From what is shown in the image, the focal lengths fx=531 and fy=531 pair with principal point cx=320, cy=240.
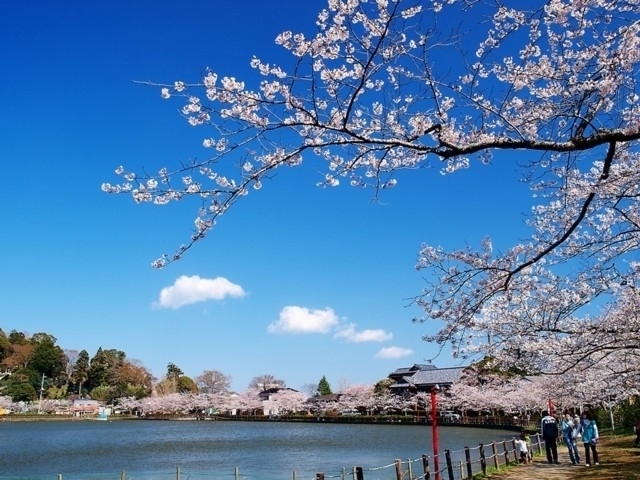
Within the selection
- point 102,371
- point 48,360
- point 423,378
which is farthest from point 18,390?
point 423,378

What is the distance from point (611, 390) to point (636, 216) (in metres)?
11.5

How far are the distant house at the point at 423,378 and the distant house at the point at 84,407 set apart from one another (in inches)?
1383

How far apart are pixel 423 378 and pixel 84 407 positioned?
39074mm

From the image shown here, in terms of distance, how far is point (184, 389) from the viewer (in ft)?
237

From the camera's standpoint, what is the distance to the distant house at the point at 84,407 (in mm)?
61469

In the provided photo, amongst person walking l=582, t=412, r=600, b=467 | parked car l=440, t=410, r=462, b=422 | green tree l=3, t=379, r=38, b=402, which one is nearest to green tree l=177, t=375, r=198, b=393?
green tree l=3, t=379, r=38, b=402

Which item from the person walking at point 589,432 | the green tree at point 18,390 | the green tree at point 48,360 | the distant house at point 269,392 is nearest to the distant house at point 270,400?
the distant house at point 269,392

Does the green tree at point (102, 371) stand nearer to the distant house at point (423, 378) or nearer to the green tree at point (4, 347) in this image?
the green tree at point (4, 347)

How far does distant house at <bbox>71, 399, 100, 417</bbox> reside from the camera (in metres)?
61.5

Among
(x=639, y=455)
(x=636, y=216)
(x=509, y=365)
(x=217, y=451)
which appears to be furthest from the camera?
(x=217, y=451)

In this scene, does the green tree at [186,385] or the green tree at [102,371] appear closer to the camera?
the green tree at [102,371]

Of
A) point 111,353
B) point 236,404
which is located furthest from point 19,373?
point 236,404

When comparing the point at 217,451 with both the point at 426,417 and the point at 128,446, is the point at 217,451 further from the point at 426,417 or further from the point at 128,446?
the point at 426,417

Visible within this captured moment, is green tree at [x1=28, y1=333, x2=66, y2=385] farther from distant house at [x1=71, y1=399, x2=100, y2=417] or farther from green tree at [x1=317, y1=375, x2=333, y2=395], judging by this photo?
green tree at [x1=317, y1=375, x2=333, y2=395]
